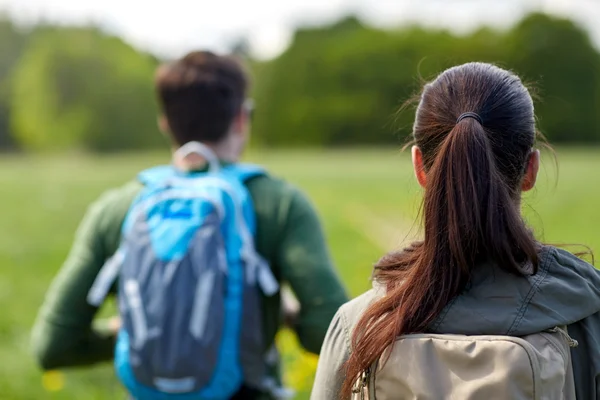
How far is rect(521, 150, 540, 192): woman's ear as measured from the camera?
1.75 meters

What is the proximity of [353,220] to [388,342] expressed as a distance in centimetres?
1136

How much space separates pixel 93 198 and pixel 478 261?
14.7m

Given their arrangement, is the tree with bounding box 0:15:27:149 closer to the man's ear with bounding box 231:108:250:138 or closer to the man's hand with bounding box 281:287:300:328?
the man's ear with bounding box 231:108:250:138

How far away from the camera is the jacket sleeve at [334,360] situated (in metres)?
1.73

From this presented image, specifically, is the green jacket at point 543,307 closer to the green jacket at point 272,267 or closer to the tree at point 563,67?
the green jacket at point 272,267

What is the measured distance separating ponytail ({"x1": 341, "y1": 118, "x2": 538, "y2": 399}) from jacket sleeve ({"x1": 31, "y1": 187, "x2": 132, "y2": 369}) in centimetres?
127

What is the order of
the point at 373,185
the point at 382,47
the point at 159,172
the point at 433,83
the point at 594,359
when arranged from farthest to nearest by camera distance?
1. the point at 382,47
2. the point at 373,185
3. the point at 159,172
4. the point at 433,83
5. the point at 594,359

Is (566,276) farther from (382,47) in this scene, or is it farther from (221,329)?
(382,47)

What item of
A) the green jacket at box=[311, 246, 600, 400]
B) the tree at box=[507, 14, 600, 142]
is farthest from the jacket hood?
the tree at box=[507, 14, 600, 142]

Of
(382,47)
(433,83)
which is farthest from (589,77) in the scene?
(433,83)

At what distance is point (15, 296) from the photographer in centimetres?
725

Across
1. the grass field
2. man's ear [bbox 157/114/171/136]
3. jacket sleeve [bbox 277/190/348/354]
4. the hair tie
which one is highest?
the hair tie

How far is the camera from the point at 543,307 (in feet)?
5.08

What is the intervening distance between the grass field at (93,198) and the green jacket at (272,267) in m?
0.30
